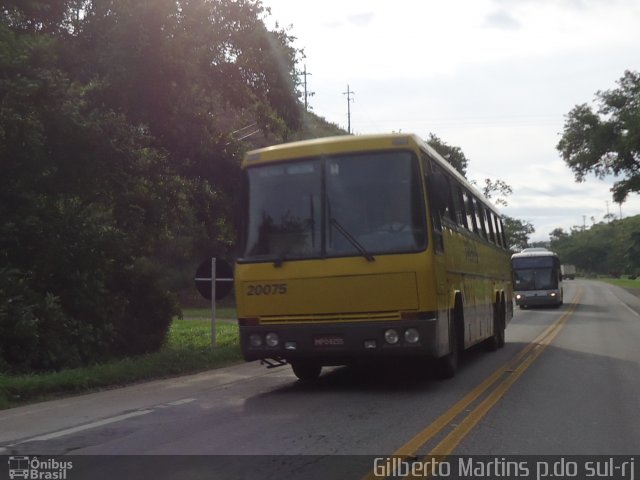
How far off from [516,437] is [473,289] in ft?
20.9

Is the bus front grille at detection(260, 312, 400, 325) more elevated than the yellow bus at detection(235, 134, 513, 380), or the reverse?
the yellow bus at detection(235, 134, 513, 380)

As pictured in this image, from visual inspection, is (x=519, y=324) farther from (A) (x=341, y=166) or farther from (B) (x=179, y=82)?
(A) (x=341, y=166)

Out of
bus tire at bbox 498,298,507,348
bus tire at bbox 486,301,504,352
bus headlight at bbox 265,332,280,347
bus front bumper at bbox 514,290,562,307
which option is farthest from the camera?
bus front bumper at bbox 514,290,562,307

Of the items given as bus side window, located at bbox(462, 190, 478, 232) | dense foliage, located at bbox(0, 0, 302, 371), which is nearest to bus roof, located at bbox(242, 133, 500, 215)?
bus side window, located at bbox(462, 190, 478, 232)

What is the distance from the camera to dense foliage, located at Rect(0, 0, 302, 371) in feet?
45.6

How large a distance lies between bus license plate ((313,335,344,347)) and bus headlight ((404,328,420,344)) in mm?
781

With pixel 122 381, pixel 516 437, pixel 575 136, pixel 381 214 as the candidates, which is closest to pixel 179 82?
pixel 122 381

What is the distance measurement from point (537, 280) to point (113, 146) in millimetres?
28326

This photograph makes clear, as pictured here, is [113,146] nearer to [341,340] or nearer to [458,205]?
[458,205]

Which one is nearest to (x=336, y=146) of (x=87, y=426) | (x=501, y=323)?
(x=87, y=426)

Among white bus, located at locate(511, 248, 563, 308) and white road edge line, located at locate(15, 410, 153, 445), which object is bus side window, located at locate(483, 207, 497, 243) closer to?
white road edge line, located at locate(15, 410, 153, 445)

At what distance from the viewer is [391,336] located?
943 centimetres

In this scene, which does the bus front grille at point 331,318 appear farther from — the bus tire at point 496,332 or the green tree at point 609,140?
the green tree at point 609,140

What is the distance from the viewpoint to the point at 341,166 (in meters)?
9.94
